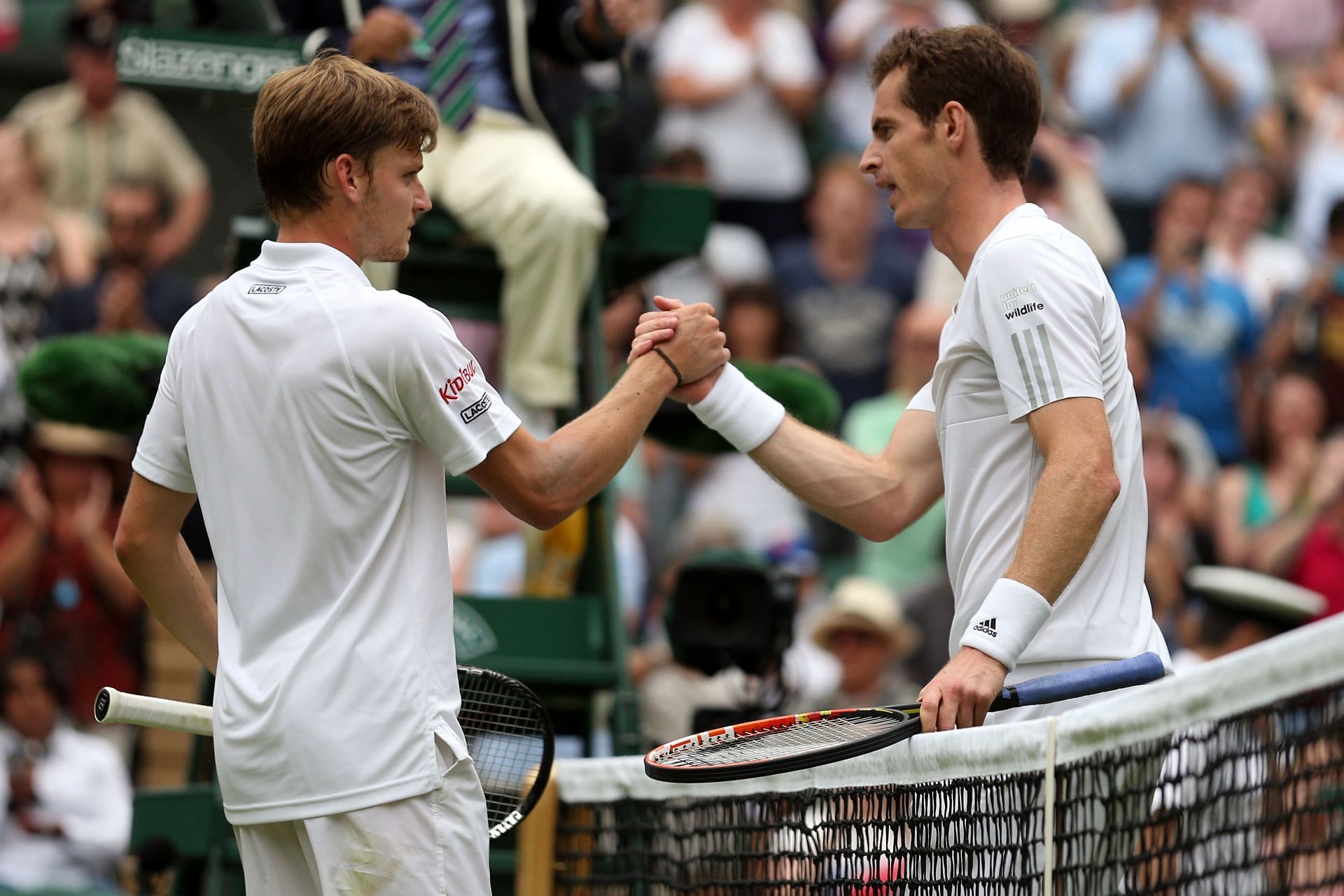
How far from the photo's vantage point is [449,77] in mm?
6262

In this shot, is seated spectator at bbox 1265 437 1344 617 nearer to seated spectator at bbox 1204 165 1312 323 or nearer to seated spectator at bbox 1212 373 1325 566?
seated spectator at bbox 1212 373 1325 566

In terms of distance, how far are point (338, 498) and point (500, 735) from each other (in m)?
0.97

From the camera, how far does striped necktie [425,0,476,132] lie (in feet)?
20.4

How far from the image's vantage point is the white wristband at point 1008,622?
341 centimetres

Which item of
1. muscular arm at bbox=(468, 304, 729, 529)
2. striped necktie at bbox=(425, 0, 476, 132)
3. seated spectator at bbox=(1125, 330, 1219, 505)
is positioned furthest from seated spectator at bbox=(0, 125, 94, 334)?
muscular arm at bbox=(468, 304, 729, 529)

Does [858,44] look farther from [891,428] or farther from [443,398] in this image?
[443,398]

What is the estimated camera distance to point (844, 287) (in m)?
9.84

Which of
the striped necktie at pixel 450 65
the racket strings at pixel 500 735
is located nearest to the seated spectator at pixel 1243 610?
the striped necktie at pixel 450 65

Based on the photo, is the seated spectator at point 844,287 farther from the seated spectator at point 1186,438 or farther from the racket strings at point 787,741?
the racket strings at point 787,741

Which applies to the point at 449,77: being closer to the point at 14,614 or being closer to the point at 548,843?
the point at 548,843

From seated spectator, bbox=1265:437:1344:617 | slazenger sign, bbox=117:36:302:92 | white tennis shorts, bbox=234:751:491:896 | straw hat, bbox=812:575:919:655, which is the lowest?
white tennis shorts, bbox=234:751:491:896

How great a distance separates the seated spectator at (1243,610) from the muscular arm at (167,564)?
4.23m

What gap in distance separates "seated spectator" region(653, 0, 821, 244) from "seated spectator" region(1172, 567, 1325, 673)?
4029mm

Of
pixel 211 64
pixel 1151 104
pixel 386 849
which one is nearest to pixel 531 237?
pixel 211 64
